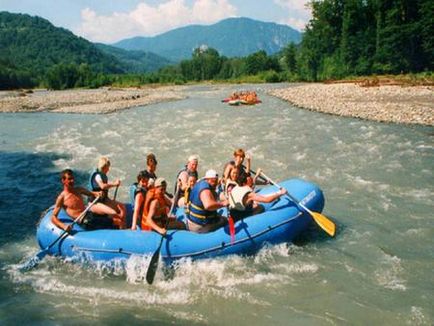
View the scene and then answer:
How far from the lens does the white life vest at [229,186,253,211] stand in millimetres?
7551

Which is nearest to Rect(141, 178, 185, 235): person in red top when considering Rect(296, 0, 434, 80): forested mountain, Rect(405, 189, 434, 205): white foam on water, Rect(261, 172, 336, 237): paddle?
Rect(261, 172, 336, 237): paddle

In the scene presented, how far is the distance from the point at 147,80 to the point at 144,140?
81674 millimetres

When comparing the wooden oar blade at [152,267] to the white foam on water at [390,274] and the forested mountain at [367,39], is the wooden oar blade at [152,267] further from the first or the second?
the forested mountain at [367,39]

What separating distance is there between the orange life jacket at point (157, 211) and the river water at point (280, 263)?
2.19 feet

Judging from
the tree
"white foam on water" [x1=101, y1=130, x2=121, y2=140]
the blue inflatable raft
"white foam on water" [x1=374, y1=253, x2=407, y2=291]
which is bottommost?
"white foam on water" [x1=374, y1=253, x2=407, y2=291]

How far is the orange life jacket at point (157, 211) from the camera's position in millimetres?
7285

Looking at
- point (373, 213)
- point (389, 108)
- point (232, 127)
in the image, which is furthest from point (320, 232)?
point (389, 108)

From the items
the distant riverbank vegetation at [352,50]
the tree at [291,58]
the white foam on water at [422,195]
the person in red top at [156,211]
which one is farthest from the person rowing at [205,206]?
the tree at [291,58]

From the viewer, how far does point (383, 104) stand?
2619cm

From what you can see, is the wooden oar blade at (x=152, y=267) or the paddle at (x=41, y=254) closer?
the wooden oar blade at (x=152, y=267)

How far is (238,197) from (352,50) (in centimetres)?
6059

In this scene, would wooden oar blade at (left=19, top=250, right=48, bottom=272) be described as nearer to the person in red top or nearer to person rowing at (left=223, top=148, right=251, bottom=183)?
the person in red top

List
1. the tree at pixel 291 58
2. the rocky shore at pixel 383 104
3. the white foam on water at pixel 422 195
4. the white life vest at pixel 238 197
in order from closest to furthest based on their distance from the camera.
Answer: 1. the white life vest at pixel 238 197
2. the white foam on water at pixel 422 195
3. the rocky shore at pixel 383 104
4. the tree at pixel 291 58

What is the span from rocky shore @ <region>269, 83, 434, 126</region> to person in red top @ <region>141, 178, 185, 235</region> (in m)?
16.3
